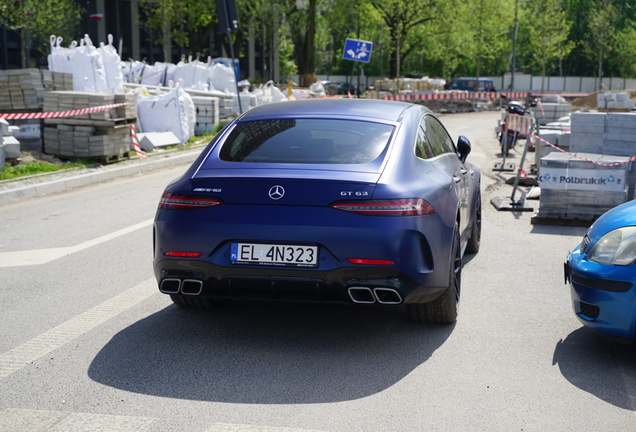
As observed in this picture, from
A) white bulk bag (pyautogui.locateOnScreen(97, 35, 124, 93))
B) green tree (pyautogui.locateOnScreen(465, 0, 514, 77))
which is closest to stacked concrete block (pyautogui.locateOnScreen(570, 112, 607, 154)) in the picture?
white bulk bag (pyautogui.locateOnScreen(97, 35, 124, 93))

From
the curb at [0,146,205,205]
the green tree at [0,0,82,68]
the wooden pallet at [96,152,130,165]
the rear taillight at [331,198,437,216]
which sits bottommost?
the curb at [0,146,205,205]

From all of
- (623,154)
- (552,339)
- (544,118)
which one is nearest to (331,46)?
(544,118)

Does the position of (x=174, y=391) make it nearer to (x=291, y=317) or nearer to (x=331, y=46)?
(x=291, y=317)

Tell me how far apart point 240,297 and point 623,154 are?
834 cm

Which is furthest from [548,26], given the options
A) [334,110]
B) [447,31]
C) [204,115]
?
[334,110]

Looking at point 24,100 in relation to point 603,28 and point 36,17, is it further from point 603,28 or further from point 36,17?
point 603,28

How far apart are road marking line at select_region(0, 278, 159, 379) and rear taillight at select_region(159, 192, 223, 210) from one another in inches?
43.7

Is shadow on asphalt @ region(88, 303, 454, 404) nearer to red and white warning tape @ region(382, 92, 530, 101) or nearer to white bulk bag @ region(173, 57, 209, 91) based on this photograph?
white bulk bag @ region(173, 57, 209, 91)

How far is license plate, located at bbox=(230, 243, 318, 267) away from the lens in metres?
4.85

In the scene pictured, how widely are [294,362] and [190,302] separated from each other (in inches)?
50.6

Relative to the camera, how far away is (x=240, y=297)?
507 centimetres

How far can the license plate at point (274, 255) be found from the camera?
485cm

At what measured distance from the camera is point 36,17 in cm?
3472

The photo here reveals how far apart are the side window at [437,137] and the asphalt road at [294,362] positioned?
1160 millimetres
